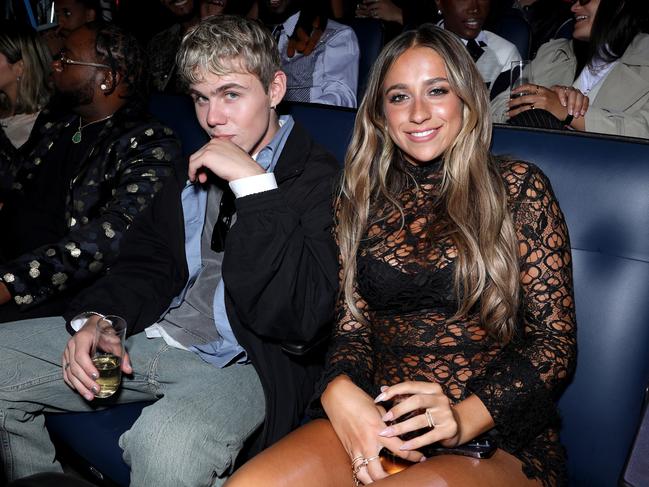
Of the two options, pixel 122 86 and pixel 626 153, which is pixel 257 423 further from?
pixel 122 86

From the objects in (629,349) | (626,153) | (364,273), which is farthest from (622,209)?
(364,273)

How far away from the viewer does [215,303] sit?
1706 millimetres

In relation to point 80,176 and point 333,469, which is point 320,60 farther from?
point 333,469

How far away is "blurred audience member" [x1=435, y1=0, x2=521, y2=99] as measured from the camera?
3.09 metres

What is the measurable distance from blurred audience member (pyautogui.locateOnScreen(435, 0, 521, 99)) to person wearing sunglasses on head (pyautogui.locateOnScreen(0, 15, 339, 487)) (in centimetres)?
159

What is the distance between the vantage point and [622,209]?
1.48 m

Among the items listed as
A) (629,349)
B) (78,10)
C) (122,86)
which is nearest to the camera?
(629,349)

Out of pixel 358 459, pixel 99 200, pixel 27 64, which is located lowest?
pixel 358 459

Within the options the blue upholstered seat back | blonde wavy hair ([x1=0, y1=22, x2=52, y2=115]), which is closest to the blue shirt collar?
the blue upholstered seat back

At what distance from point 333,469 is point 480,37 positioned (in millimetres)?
2559

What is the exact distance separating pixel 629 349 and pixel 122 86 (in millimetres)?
1870

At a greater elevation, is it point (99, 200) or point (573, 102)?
point (573, 102)

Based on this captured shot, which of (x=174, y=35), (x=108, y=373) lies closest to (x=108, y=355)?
(x=108, y=373)

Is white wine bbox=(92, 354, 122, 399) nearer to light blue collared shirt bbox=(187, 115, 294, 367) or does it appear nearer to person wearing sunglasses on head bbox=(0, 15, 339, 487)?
person wearing sunglasses on head bbox=(0, 15, 339, 487)
